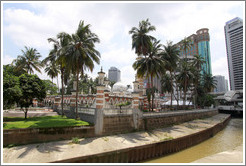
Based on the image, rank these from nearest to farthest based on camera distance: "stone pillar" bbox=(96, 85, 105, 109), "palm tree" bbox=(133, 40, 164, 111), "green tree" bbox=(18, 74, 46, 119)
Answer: "stone pillar" bbox=(96, 85, 105, 109) → "green tree" bbox=(18, 74, 46, 119) → "palm tree" bbox=(133, 40, 164, 111)

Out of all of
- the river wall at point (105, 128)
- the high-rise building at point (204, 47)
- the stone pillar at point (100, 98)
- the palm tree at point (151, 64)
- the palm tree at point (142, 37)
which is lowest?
the river wall at point (105, 128)

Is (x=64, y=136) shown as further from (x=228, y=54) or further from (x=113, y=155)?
(x=228, y=54)

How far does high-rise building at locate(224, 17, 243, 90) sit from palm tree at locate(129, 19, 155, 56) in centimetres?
7287

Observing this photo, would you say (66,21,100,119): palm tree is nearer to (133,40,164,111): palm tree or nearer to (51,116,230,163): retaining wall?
(133,40,164,111): palm tree

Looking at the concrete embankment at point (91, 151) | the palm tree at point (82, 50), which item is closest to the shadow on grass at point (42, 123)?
the concrete embankment at point (91, 151)

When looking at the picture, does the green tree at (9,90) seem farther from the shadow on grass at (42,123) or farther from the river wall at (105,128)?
the river wall at (105,128)

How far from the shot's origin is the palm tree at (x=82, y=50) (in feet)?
54.5

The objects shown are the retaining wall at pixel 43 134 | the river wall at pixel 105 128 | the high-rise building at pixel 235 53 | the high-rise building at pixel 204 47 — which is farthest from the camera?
the high-rise building at pixel 204 47

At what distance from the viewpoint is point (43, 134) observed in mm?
11594

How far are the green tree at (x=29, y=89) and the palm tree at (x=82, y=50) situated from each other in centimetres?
471

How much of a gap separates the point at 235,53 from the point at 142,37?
76.0 m

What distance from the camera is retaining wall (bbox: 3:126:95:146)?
10.4 m

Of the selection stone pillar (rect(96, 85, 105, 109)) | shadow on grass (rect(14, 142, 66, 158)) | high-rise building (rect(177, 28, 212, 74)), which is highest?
high-rise building (rect(177, 28, 212, 74))

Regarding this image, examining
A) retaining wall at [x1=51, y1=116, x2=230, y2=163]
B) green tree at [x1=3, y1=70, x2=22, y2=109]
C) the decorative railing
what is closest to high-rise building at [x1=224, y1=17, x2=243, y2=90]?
retaining wall at [x1=51, y1=116, x2=230, y2=163]
